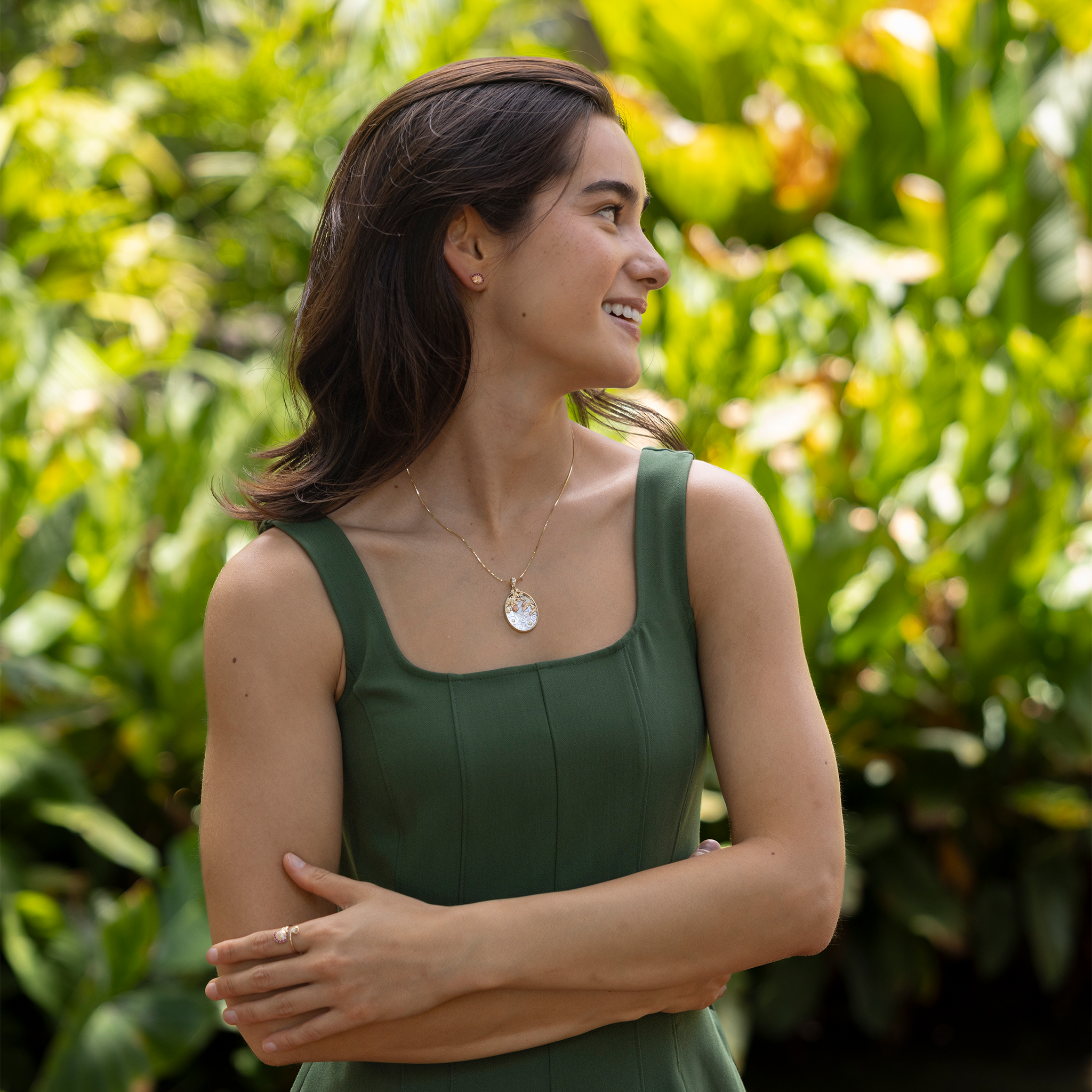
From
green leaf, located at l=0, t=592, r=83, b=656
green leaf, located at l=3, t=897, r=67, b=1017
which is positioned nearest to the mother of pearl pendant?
green leaf, located at l=3, t=897, r=67, b=1017

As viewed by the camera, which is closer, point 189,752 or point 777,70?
point 189,752

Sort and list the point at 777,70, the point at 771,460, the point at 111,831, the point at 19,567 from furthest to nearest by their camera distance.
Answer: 1. the point at 777,70
2. the point at 771,460
3. the point at 19,567
4. the point at 111,831

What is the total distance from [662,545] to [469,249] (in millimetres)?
402

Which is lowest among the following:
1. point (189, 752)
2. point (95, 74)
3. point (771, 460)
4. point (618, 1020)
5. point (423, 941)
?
point (95, 74)

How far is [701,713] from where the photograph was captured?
1.42 metres

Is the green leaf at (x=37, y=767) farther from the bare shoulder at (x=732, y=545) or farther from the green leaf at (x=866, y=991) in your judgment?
the bare shoulder at (x=732, y=545)

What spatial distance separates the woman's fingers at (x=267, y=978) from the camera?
1.20 m

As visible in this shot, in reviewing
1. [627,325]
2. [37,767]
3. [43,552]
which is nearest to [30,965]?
[37,767]

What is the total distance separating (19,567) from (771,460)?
2121 millimetres

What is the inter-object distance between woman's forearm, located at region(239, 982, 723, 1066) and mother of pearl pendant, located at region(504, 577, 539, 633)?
384 mm

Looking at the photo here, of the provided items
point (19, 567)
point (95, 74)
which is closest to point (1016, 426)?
point (19, 567)

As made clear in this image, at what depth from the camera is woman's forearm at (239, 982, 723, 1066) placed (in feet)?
4.04

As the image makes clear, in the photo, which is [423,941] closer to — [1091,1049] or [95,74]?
[1091,1049]

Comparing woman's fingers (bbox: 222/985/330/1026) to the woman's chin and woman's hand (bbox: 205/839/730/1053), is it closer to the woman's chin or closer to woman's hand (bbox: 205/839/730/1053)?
woman's hand (bbox: 205/839/730/1053)
